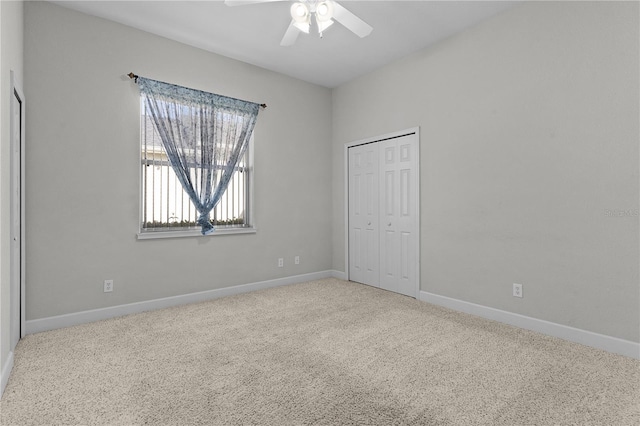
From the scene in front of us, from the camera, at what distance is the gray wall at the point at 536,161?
98.0 inches

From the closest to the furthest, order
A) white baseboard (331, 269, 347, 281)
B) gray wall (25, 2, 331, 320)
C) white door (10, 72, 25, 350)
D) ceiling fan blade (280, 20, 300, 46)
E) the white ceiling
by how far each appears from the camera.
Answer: white door (10, 72, 25, 350) → ceiling fan blade (280, 20, 300, 46) → gray wall (25, 2, 331, 320) → the white ceiling → white baseboard (331, 269, 347, 281)

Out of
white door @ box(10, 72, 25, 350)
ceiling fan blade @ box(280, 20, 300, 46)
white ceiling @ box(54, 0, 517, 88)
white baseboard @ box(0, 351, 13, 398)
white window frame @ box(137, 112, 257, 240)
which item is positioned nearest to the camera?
white baseboard @ box(0, 351, 13, 398)

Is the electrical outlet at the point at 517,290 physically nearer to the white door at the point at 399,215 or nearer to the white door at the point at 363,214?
the white door at the point at 399,215

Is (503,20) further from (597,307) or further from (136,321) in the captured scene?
(136,321)

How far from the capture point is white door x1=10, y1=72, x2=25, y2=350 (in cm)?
238

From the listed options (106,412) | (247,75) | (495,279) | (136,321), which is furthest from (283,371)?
(247,75)

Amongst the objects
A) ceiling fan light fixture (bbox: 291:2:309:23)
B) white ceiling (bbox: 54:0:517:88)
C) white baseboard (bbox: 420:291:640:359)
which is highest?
white ceiling (bbox: 54:0:517:88)

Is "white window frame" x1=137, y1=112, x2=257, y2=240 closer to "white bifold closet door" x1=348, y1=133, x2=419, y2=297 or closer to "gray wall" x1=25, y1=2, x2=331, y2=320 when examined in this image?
"gray wall" x1=25, y1=2, x2=331, y2=320

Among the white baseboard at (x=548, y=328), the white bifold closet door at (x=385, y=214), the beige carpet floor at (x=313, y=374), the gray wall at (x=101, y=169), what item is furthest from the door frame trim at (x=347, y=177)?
the gray wall at (x=101, y=169)

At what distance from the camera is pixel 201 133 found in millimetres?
3801

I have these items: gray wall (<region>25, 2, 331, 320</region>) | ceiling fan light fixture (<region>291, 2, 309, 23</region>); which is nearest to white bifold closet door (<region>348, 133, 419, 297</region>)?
gray wall (<region>25, 2, 331, 320</region>)

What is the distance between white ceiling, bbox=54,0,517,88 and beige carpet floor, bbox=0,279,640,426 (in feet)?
9.67

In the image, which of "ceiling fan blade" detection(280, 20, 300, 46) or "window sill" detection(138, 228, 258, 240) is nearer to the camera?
"ceiling fan blade" detection(280, 20, 300, 46)

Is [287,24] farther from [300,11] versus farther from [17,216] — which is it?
[17,216]
